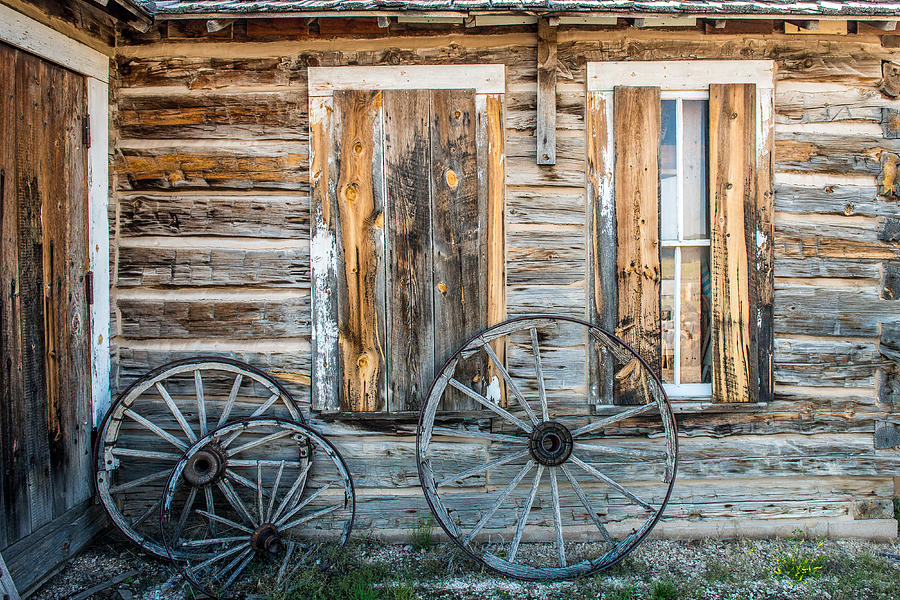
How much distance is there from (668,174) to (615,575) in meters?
2.50

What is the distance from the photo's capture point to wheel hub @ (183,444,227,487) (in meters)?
3.38

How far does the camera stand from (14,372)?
124 inches

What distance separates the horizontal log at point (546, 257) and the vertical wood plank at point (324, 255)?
1116 mm

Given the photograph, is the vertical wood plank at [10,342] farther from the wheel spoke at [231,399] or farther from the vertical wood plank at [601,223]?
the vertical wood plank at [601,223]

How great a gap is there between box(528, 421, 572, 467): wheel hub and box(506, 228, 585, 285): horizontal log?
90cm

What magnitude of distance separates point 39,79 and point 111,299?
52.8 inches

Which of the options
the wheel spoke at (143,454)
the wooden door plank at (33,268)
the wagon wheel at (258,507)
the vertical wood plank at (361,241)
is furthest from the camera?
the vertical wood plank at (361,241)

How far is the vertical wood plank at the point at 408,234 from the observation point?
12.0 ft

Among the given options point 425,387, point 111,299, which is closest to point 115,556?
point 111,299

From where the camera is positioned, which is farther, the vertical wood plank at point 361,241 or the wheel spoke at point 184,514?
the vertical wood plank at point 361,241

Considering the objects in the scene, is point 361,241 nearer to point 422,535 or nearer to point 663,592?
point 422,535

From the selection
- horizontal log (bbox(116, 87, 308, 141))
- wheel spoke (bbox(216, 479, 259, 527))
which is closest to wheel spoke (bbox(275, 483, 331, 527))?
wheel spoke (bbox(216, 479, 259, 527))

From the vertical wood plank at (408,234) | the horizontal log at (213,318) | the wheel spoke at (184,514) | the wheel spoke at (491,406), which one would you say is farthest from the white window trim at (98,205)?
the wheel spoke at (491,406)

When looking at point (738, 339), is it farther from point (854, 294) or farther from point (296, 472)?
point (296, 472)
